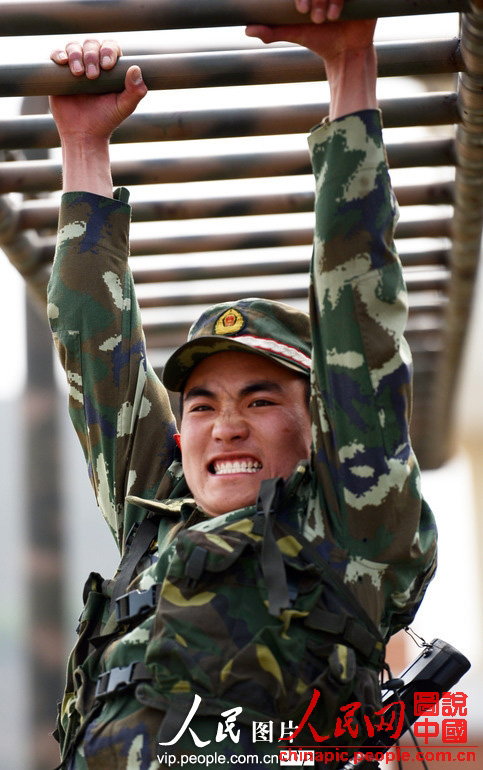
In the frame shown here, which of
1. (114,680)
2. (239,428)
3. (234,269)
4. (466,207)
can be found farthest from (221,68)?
(234,269)

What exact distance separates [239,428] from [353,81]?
2.58ft

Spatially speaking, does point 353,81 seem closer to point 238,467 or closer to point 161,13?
point 161,13

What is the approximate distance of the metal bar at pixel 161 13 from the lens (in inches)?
91.4

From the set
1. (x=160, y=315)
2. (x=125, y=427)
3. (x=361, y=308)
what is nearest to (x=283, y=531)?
(x=361, y=308)

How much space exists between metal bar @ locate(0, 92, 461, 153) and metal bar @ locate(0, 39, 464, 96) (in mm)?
221

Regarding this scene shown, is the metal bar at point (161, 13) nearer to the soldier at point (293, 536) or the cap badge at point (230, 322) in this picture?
the soldier at point (293, 536)

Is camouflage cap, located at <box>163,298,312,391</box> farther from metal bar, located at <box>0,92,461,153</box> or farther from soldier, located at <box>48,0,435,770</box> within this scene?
metal bar, located at <box>0,92,461,153</box>

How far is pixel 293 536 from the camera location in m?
2.56

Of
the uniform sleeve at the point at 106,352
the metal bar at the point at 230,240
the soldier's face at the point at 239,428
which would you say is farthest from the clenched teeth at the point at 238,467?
the metal bar at the point at 230,240

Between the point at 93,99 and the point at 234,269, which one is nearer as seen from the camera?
the point at 93,99

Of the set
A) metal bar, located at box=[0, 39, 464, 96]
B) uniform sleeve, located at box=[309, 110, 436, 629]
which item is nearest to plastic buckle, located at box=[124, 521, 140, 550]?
uniform sleeve, located at box=[309, 110, 436, 629]

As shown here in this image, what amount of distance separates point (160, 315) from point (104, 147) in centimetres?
177

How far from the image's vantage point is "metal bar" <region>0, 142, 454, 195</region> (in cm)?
308

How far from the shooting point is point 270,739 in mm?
2420
